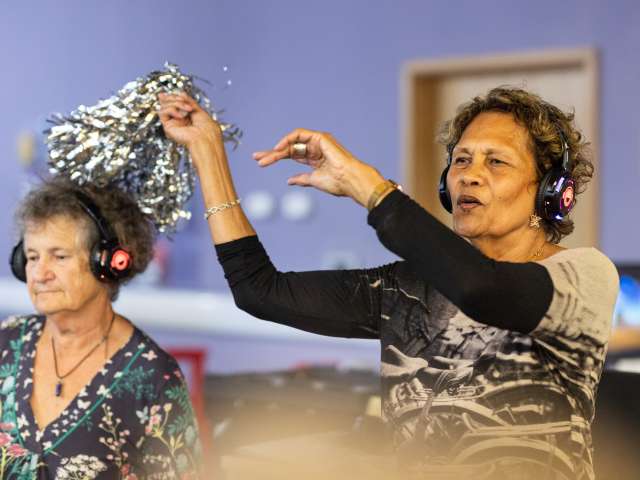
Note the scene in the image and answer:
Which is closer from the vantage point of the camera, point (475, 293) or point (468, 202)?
point (475, 293)

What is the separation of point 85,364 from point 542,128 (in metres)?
1.14

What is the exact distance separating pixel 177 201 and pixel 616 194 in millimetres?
2867

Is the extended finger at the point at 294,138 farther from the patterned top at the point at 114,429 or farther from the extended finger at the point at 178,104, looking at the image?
the patterned top at the point at 114,429

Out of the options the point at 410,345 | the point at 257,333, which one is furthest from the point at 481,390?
the point at 257,333

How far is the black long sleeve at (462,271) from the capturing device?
143 centimetres

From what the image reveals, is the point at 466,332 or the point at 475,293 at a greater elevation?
the point at 475,293

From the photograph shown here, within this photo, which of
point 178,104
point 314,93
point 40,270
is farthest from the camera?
point 314,93

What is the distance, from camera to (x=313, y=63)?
5.53 m

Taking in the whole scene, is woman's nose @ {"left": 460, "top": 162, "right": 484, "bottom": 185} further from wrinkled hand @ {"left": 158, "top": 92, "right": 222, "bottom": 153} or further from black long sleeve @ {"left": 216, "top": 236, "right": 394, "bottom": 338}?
wrinkled hand @ {"left": 158, "top": 92, "right": 222, "bottom": 153}

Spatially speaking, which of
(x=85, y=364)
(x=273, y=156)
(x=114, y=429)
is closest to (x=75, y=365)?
(x=85, y=364)

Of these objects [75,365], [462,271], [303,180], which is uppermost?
[303,180]

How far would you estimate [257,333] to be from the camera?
221 inches

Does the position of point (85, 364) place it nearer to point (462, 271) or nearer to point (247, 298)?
point (247, 298)

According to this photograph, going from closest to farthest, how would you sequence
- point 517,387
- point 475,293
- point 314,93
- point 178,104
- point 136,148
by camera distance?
point 475,293
point 517,387
point 178,104
point 136,148
point 314,93
